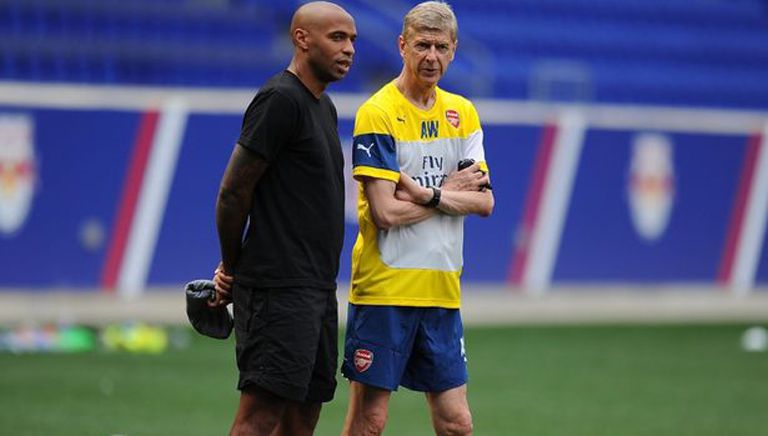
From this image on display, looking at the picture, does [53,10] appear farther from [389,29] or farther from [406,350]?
[406,350]

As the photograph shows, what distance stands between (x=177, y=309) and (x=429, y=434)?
6.70m

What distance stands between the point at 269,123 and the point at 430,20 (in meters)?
1.00

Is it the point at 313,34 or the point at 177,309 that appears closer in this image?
the point at 313,34

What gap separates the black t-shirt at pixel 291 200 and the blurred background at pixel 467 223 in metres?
3.18

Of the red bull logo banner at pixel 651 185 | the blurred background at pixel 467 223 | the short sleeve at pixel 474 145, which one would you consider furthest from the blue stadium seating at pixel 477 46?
the short sleeve at pixel 474 145

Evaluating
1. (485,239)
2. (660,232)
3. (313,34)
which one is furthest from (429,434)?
(660,232)

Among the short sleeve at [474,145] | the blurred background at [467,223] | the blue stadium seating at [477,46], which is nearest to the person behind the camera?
the short sleeve at [474,145]

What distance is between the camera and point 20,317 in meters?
15.0

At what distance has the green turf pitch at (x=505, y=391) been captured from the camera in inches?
376

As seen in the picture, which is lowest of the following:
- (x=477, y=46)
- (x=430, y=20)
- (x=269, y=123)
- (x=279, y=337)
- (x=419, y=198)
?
(x=279, y=337)

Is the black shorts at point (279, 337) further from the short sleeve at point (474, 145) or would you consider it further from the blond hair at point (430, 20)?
the blond hair at point (430, 20)

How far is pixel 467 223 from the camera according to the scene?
17172 millimetres

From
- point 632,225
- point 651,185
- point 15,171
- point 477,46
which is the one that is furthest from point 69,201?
point 477,46

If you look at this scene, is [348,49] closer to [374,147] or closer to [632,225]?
[374,147]
